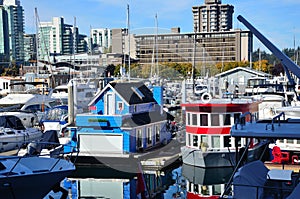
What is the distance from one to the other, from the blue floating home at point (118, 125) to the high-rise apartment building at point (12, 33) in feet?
188

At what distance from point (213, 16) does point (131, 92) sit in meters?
73.5

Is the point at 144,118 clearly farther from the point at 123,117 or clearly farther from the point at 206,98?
the point at 206,98

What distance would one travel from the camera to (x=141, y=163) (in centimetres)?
1320

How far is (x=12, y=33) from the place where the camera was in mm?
77375

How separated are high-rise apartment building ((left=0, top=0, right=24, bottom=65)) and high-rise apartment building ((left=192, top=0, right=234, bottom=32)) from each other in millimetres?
32819

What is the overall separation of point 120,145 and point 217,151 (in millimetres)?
3016

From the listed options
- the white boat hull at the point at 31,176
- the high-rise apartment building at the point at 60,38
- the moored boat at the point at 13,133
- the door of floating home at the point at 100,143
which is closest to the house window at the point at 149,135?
the door of floating home at the point at 100,143

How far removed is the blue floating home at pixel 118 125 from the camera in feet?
44.8

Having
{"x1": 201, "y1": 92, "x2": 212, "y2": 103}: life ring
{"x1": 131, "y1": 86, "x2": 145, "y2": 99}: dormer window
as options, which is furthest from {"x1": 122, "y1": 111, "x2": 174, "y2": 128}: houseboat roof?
{"x1": 201, "y1": 92, "x2": 212, "y2": 103}: life ring

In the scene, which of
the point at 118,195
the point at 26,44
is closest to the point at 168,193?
the point at 118,195

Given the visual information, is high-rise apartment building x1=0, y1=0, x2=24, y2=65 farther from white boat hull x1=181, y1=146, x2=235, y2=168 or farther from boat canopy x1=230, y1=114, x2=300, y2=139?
boat canopy x1=230, y1=114, x2=300, y2=139

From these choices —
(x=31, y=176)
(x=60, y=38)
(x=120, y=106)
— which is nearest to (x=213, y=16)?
(x=60, y=38)

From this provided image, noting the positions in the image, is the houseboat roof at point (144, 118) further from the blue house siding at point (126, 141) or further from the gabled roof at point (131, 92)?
the gabled roof at point (131, 92)

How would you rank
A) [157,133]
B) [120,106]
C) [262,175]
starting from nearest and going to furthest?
1. [262,175]
2. [120,106]
3. [157,133]
